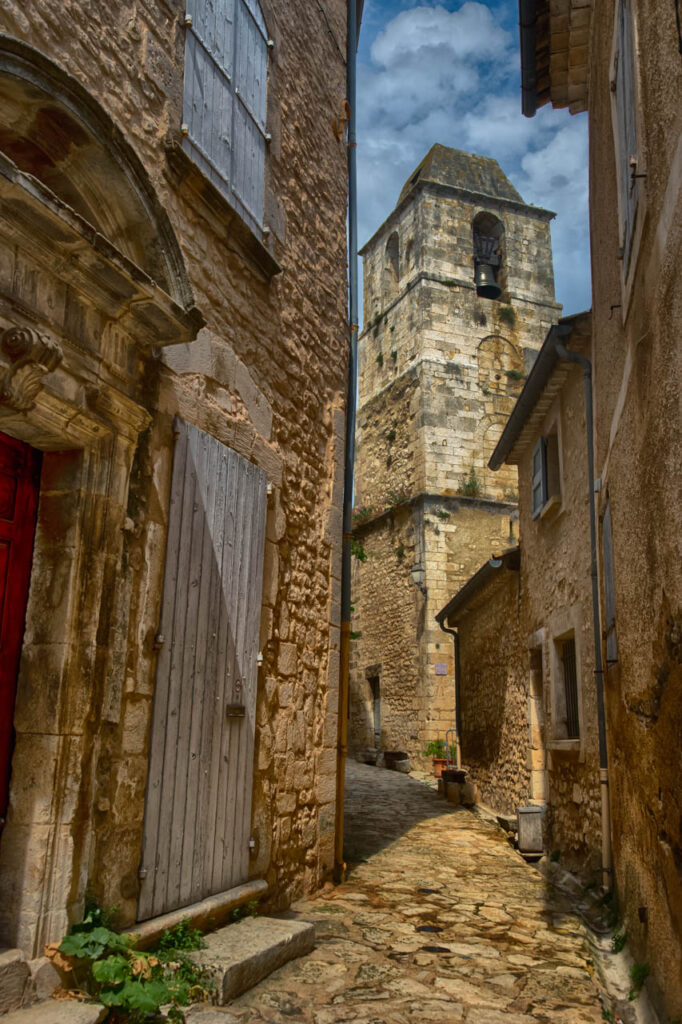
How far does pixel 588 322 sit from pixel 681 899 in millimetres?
4744

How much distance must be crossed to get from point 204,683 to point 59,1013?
59.5 inches

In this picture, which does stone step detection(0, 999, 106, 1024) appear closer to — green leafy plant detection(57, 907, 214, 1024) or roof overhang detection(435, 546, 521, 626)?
green leafy plant detection(57, 907, 214, 1024)

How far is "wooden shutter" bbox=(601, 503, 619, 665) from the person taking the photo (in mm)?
4988

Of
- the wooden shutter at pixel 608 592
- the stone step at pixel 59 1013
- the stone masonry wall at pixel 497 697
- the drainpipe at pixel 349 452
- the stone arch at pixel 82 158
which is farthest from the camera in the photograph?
the stone masonry wall at pixel 497 697

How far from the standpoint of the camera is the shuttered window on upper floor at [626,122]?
354 cm

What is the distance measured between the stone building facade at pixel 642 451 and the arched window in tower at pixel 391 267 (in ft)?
48.1

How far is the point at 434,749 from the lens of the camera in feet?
48.9

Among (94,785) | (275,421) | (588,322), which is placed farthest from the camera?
(588,322)

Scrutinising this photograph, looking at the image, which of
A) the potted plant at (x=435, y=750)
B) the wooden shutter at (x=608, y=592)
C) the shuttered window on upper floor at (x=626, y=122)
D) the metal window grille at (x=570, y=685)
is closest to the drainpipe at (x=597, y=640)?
the wooden shutter at (x=608, y=592)

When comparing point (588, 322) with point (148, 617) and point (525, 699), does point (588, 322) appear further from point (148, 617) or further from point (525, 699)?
point (148, 617)

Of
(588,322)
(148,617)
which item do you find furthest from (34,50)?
(588,322)

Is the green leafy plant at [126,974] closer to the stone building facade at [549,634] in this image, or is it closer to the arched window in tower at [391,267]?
the stone building facade at [549,634]

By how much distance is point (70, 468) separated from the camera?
10.3ft

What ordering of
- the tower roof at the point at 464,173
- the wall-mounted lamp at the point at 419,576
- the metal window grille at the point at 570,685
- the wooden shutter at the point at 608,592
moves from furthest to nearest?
the tower roof at the point at 464,173 → the wall-mounted lamp at the point at 419,576 → the metal window grille at the point at 570,685 → the wooden shutter at the point at 608,592
